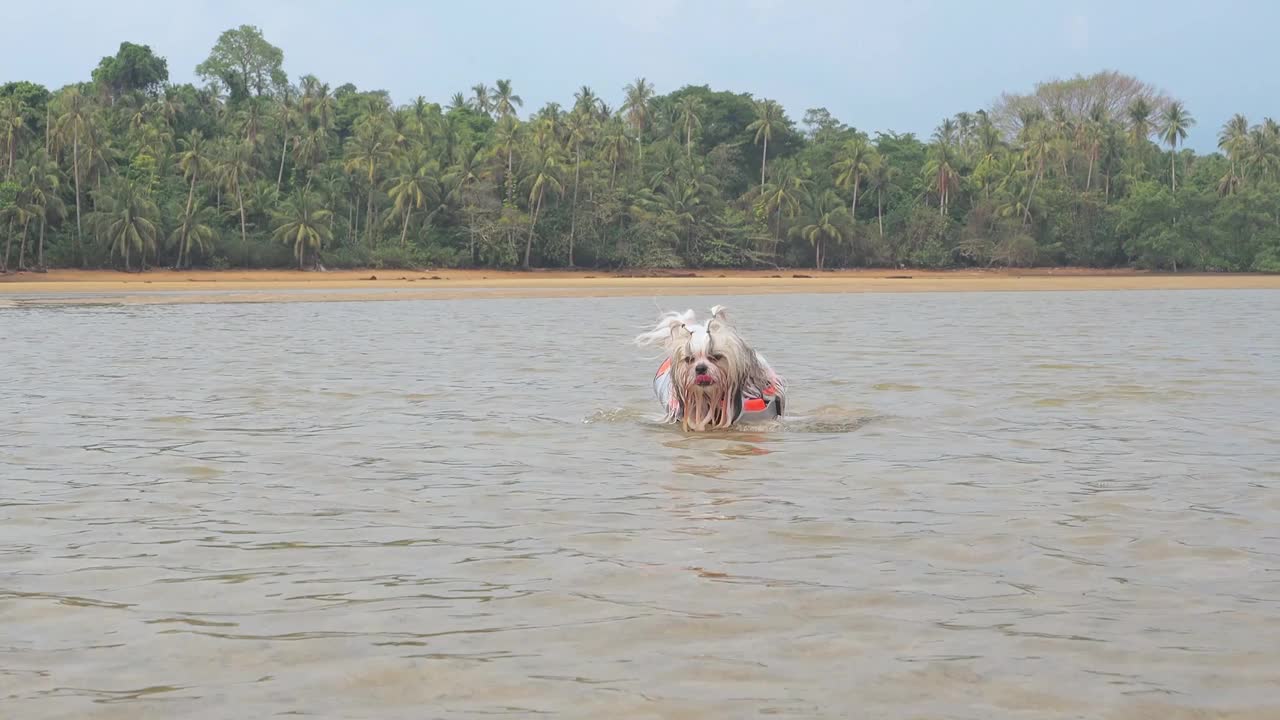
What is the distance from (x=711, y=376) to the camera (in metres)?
8.41

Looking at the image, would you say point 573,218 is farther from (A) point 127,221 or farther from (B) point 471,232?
(A) point 127,221

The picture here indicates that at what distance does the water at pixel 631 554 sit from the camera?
365 cm

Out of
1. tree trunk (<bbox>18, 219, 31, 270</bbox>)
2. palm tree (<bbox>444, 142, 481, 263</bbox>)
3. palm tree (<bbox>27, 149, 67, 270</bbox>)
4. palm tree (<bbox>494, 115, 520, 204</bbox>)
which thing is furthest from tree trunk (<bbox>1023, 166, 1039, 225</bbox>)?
tree trunk (<bbox>18, 219, 31, 270</bbox>)

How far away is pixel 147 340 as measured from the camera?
Result: 19.2m

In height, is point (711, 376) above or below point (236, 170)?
below

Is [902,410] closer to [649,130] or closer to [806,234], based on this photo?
[806,234]

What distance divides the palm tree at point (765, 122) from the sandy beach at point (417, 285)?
46.8ft

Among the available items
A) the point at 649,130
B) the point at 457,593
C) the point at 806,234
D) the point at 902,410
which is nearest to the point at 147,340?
the point at 902,410

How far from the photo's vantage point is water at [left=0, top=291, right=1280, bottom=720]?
3.65 meters

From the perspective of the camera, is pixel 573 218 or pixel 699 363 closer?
pixel 699 363

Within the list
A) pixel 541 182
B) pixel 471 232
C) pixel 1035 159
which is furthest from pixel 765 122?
pixel 471 232

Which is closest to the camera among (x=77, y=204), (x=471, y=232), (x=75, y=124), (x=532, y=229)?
(x=77, y=204)

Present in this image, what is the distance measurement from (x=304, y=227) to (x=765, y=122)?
32825mm

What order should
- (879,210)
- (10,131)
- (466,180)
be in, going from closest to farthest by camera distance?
(10,131) < (466,180) < (879,210)
